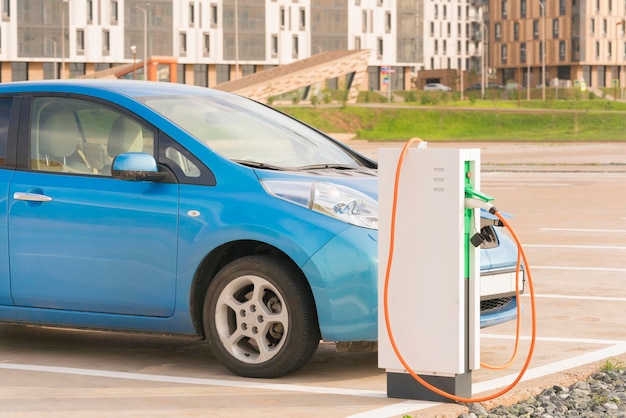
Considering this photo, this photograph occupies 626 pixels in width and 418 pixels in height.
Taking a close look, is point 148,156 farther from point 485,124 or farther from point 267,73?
point 267,73

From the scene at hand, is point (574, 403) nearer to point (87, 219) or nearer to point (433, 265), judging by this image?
point (433, 265)

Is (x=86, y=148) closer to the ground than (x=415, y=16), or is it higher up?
closer to the ground

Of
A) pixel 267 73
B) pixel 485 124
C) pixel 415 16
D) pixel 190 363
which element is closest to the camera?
pixel 190 363

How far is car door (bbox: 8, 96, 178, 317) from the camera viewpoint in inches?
283

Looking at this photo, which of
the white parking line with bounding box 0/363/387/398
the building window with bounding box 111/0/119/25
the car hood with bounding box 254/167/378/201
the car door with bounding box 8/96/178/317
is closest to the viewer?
the white parking line with bounding box 0/363/387/398

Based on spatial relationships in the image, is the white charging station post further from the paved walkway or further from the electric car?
the paved walkway

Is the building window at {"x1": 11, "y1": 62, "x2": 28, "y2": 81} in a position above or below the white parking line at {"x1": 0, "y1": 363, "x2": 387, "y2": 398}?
above

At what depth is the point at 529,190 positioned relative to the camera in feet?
80.8

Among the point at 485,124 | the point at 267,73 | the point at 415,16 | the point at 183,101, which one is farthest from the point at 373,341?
the point at 415,16

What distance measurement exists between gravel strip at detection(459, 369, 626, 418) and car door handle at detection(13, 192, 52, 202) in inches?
112

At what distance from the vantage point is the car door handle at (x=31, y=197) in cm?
751

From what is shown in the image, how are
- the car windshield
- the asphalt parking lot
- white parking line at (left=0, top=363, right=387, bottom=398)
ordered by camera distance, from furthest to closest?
the car windshield
white parking line at (left=0, top=363, right=387, bottom=398)
the asphalt parking lot

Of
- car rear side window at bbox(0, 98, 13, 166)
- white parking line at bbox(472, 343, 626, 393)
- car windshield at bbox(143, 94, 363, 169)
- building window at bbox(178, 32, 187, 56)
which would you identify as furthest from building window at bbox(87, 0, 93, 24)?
white parking line at bbox(472, 343, 626, 393)

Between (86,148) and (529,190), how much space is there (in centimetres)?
1778
